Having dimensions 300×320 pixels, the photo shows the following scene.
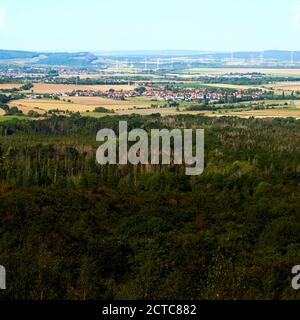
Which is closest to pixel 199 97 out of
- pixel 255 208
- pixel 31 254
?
pixel 255 208

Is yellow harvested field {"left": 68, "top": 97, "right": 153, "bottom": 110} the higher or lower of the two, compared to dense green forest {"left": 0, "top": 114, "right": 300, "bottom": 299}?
lower

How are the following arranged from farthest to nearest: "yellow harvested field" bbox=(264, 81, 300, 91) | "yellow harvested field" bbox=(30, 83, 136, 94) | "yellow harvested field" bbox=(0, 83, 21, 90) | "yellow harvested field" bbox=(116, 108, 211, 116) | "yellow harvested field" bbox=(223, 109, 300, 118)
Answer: "yellow harvested field" bbox=(264, 81, 300, 91)
"yellow harvested field" bbox=(0, 83, 21, 90)
"yellow harvested field" bbox=(30, 83, 136, 94)
"yellow harvested field" bbox=(116, 108, 211, 116)
"yellow harvested field" bbox=(223, 109, 300, 118)

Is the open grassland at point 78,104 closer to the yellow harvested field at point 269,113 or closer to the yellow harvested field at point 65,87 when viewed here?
the yellow harvested field at point 65,87

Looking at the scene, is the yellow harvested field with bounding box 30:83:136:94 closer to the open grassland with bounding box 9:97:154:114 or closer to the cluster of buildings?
the cluster of buildings

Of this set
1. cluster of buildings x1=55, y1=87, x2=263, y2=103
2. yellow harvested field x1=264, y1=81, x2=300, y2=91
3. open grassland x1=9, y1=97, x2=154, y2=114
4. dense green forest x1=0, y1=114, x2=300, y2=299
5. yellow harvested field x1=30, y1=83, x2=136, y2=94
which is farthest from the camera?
yellow harvested field x1=264, y1=81, x2=300, y2=91

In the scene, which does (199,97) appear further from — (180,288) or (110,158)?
(180,288)

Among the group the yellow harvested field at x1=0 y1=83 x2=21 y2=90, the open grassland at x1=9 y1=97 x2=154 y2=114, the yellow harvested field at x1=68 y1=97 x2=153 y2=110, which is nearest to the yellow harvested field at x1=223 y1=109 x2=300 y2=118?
the open grassland at x1=9 y1=97 x2=154 y2=114
